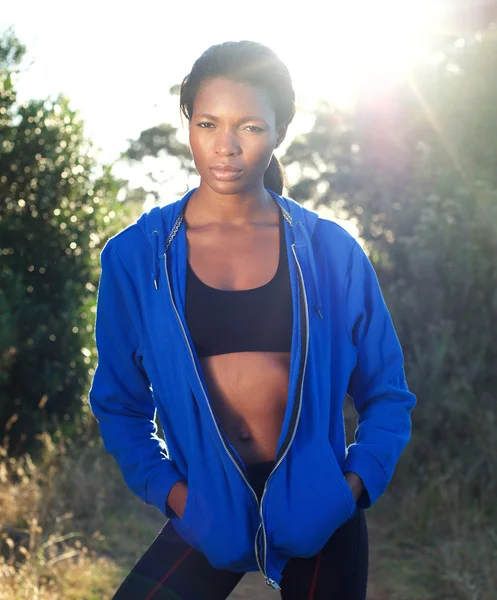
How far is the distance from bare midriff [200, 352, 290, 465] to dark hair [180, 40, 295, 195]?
0.73 metres

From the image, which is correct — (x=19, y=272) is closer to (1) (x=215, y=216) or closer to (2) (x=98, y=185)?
(2) (x=98, y=185)

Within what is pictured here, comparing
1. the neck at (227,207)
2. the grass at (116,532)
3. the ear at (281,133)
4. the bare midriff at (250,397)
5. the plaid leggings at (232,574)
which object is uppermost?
the ear at (281,133)

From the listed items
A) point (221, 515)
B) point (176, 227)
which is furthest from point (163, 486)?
point (176, 227)

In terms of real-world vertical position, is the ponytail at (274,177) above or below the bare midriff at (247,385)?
above

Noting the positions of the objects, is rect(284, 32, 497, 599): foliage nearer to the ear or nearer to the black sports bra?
the black sports bra

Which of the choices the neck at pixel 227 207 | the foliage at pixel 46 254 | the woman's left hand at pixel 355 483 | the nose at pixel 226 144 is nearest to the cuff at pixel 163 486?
the woman's left hand at pixel 355 483

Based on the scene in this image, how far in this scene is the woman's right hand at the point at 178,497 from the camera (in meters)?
2.17

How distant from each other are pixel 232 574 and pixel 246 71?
1.39m

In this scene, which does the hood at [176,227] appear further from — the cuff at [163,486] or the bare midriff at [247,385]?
the cuff at [163,486]

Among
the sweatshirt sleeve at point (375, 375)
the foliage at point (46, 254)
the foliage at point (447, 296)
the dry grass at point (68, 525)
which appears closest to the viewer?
the sweatshirt sleeve at point (375, 375)

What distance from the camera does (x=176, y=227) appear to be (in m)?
2.38

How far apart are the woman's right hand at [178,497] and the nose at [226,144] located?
2.98ft

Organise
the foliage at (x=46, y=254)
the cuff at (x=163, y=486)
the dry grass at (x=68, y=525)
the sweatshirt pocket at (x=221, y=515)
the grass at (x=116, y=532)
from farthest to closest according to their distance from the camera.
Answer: the foliage at (x=46, y=254)
the grass at (x=116, y=532)
the dry grass at (x=68, y=525)
the cuff at (x=163, y=486)
the sweatshirt pocket at (x=221, y=515)

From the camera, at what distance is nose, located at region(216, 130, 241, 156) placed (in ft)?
7.43
